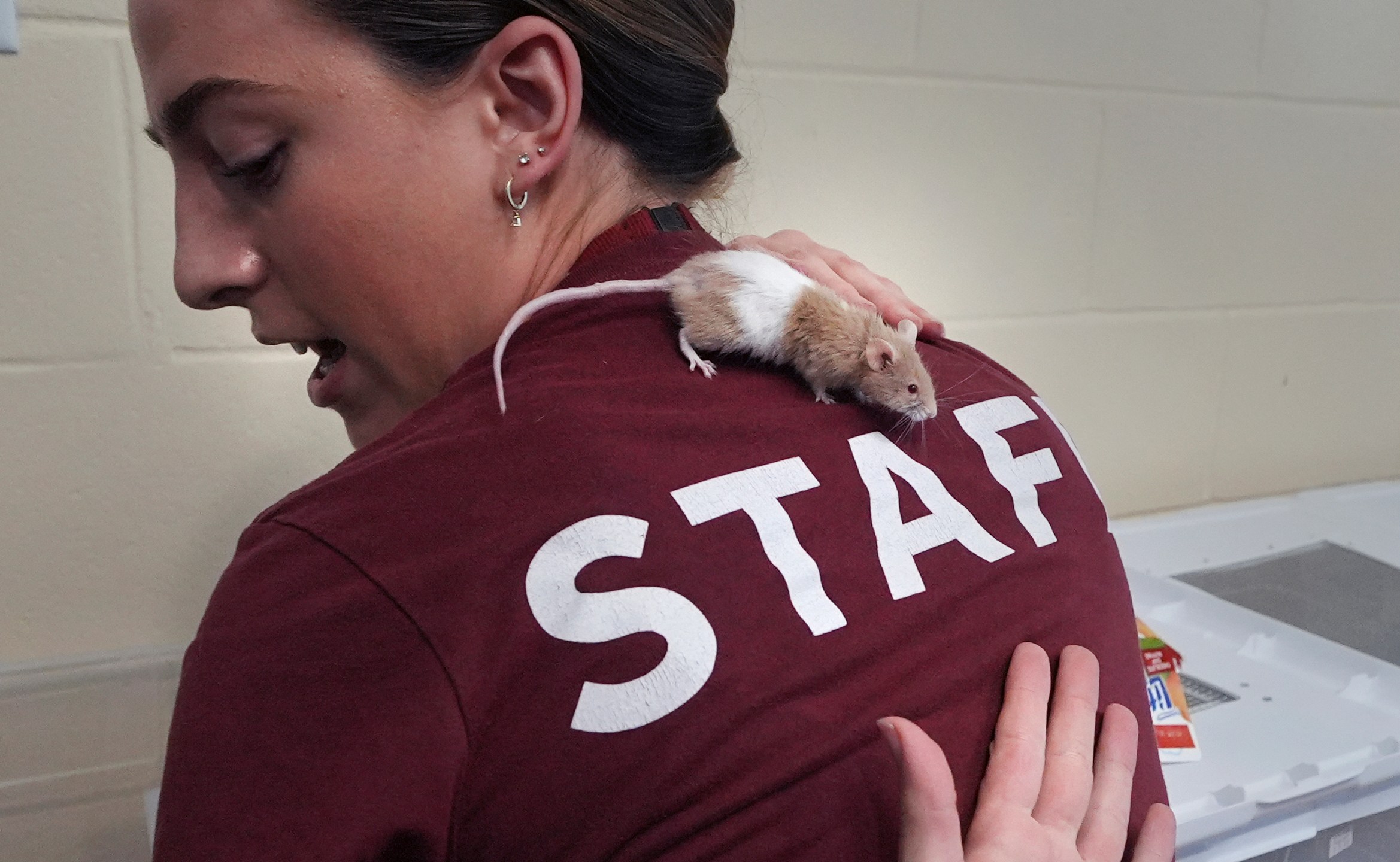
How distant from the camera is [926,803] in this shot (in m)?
0.54

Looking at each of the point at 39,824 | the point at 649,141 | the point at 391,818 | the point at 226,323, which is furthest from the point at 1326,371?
the point at 39,824

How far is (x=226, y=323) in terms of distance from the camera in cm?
129

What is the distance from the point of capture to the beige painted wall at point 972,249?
3.98ft

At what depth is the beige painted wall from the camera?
121cm

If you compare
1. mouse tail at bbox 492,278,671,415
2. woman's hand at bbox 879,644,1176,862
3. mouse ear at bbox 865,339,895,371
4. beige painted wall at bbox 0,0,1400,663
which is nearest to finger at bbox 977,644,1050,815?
woman's hand at bbox 879,644,1176,862

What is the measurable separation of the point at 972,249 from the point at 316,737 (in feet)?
4.76

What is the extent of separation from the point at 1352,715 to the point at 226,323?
1416 mm

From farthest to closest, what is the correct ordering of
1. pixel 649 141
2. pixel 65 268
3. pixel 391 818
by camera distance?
pixel 65 268
pixel 649 141
pixel 391 818

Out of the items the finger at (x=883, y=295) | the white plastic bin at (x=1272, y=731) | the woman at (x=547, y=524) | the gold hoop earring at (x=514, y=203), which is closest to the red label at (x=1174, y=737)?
the white plastic bin at (x=1272, y=731)

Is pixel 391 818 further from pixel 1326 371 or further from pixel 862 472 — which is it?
pixel 1326 371

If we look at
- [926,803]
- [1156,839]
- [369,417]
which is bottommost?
[1156,839]

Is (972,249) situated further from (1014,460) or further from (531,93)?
(531,93)

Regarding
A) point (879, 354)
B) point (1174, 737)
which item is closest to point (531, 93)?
point (879, 354)

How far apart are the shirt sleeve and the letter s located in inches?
2.5
